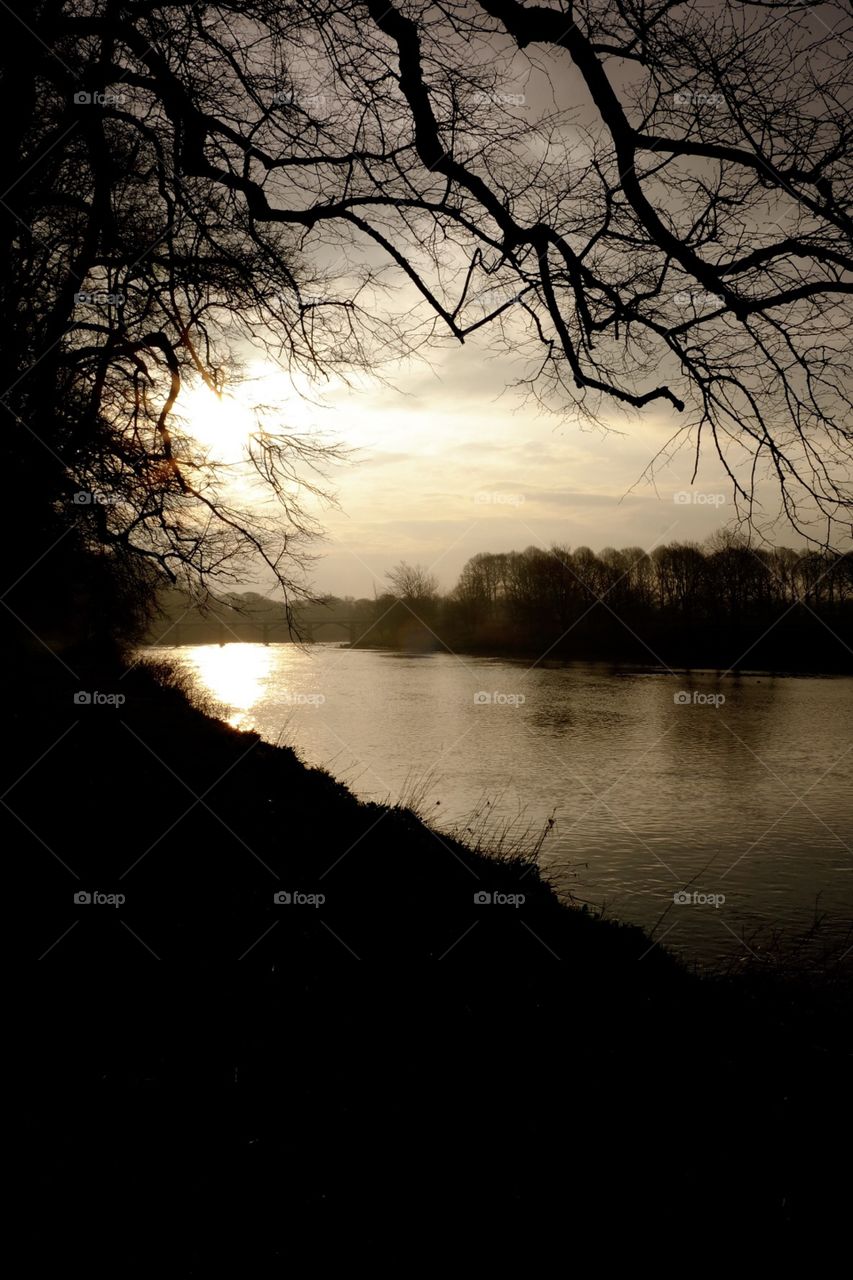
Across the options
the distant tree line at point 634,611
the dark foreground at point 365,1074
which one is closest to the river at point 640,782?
the dark foreground at point 365,1074

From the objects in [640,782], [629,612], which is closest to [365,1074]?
[640,782]

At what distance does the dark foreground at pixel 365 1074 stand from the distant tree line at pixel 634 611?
103ft

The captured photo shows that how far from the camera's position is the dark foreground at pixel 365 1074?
2.89m

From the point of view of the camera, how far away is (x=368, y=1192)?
3002mm

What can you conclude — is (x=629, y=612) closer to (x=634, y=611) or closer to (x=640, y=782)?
(x=634, y=611)

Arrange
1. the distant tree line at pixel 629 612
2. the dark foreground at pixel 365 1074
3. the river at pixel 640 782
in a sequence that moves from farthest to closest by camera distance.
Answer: the distant tree line at pixel 629 612
the river at pixel 640 782
the dark foreground at pixel 365 1074

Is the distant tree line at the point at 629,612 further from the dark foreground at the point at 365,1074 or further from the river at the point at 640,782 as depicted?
the dark foreground at the point at 365,1074

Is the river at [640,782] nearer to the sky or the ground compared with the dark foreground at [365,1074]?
nearer to the ground

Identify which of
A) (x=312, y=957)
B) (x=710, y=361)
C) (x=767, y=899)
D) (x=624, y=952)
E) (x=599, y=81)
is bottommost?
(x=767, y=899)

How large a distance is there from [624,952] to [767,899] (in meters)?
4.84

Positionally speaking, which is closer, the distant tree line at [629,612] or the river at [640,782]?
the river at [640,782]

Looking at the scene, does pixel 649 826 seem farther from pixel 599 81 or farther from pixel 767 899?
pixel 599 81

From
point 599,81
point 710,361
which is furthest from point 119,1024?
point 599,81

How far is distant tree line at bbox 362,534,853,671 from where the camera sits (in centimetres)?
4672
